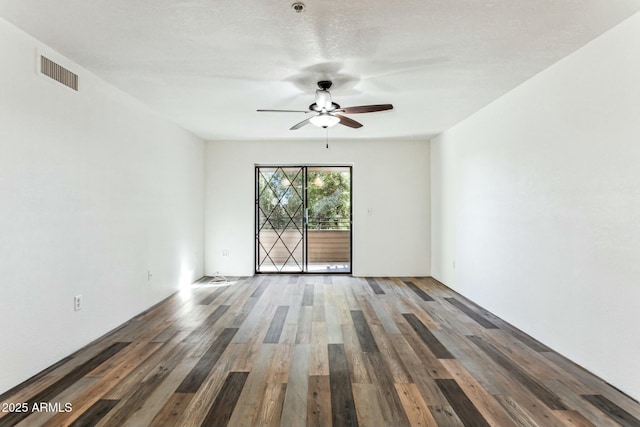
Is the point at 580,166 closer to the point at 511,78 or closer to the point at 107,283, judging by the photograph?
the point at 511,78

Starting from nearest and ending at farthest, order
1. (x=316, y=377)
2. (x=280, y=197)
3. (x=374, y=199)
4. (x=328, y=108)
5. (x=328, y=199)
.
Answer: (x=316, y=377) → (x=328, y=108) → (x=374, y=199) → (x=280, y=197) → (x=328, y=199)

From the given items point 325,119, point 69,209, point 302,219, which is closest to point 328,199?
point 302,219

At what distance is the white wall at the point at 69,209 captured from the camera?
2.17 metres

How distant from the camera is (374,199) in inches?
229

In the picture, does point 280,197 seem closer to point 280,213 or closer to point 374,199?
point 280,213

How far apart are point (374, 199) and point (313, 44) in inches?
146

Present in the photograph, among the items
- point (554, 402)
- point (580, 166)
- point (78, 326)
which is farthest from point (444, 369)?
point (78, 326)

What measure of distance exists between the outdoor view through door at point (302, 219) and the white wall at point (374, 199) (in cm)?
29

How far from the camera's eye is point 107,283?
3141 millimetres

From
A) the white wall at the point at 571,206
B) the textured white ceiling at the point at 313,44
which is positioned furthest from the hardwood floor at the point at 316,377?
the textured white ceiling at the point at 313,44

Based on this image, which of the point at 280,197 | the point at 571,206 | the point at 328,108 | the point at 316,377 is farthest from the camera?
the point at 280,197

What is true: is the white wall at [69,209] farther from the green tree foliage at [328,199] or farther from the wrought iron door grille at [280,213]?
the green tree foliage at [328,199]

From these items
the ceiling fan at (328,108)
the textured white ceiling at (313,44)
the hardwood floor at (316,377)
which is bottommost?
the hardwood floor at (316,377)

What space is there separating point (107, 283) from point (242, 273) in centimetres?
281
